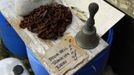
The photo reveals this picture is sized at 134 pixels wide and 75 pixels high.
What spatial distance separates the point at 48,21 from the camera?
1075 millimetres

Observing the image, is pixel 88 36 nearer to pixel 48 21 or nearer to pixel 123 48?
pixel 48 21

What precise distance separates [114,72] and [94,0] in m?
0.58

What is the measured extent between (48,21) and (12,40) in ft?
1.37

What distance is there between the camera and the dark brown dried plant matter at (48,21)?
3.47ft

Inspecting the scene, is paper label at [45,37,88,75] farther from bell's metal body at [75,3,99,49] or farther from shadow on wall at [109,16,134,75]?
shadow on wall at [109,16,134,75]

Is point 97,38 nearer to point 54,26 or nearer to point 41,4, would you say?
point 54,26

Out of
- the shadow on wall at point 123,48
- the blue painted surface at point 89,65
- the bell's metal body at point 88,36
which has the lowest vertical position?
the shadow on wall at point 123,48

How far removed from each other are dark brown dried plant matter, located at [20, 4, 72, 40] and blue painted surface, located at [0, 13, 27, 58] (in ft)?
0.71

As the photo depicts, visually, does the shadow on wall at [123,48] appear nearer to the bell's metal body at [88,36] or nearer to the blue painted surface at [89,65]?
the blue painted surface at [89,65]

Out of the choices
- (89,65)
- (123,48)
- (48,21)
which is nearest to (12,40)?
(48,21)

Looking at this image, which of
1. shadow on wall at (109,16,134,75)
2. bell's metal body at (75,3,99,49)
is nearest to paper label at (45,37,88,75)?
bell's metal body at (75,3,99,49)

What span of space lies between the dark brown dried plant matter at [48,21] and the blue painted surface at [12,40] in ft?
0.71

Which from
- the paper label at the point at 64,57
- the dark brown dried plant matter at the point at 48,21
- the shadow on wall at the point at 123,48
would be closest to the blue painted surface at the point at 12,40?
the dark brown dried plant matter at the point at 48,21

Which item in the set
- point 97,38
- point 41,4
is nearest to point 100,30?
point 97,38
